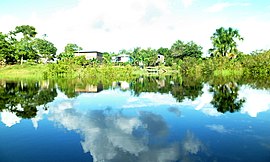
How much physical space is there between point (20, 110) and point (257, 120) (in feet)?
35.1

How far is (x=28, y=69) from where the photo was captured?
47688 millimetres

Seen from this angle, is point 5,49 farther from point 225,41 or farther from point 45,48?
point 225,41

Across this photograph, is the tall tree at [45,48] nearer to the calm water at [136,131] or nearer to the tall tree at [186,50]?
the tall tree at [186,50]

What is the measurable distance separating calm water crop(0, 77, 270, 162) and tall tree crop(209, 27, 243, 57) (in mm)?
44039

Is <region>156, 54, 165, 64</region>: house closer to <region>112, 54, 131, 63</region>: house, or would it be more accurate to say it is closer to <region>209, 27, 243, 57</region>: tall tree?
<region>112, 54, 131, 63</region>: house

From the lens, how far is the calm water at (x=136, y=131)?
22.8 feet

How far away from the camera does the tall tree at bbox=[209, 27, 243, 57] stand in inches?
2233

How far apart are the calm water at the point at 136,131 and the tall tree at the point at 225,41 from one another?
144 ft

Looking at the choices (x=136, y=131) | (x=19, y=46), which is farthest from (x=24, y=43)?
(x=136, y=131)

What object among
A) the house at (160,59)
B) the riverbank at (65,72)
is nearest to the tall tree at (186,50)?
the house at (160,59)

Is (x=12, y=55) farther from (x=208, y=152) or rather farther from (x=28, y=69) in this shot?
(x=208, y=152)

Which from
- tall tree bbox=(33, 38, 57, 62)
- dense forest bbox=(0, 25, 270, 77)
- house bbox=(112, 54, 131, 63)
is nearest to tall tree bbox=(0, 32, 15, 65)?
dense forest bbox=(0, 25, 270, 77)

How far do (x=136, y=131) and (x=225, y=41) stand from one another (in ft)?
171

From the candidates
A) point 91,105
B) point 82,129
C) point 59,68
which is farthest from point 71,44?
point 82,129
